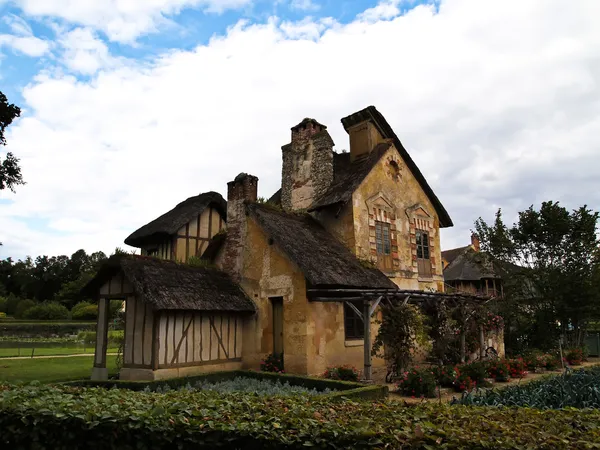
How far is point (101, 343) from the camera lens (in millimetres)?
13945

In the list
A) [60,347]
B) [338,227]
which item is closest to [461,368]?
[338,227]

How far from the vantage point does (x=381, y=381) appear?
1313cm

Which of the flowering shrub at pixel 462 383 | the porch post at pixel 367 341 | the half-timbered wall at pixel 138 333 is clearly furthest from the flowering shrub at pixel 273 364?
the flowering shrub at pixel 462 383

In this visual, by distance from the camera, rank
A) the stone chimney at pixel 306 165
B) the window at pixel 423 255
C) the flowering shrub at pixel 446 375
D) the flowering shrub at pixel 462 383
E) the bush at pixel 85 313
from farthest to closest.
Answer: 1. the bush at pixel 85 313
2. the window at pixel 423 255
3. the stone chimney at pixel 306 165
4. the flowering shrub at pixel 446 375
5. the flowering shrub at pixel 462 383

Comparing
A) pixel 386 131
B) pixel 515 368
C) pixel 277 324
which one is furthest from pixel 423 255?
pixel 277 324

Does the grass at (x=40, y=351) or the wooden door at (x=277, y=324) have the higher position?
the wooden door at (x=277, y=324)

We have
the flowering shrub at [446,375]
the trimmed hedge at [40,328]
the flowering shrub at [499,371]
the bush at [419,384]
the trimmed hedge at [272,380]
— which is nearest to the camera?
the trimmed hedge at [272,380]

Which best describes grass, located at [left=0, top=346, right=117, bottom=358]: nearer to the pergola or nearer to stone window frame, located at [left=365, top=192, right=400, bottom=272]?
stone window frame, located at [left=365, top=192, right=400, bottom=272]

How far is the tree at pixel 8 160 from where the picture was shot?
15.1m

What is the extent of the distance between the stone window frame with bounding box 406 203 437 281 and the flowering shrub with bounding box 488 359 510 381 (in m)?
6.54

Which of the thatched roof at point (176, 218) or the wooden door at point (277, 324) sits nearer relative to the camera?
the wooden door at point (277, 324)

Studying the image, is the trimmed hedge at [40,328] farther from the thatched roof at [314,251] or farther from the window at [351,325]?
the window at [351,325]

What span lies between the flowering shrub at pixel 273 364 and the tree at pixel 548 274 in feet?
39.7

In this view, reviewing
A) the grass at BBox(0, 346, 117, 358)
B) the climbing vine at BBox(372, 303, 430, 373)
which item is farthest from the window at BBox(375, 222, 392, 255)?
the grass at BBox(0, 346, 117, 358)
